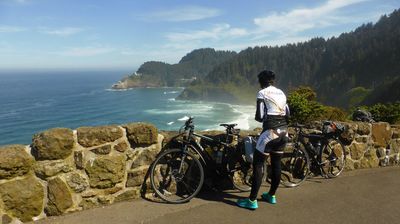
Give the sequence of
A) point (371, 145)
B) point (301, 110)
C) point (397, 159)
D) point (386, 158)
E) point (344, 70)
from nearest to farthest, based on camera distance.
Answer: point (371, 145) → point (386, 158) → point (397, 159) → point (301, 110) → point (344, 70)

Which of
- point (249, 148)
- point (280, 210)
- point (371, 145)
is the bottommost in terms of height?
point (280, 210)

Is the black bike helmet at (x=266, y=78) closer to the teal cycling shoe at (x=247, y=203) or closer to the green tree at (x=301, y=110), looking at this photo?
the teal cycling shoe at (x=247, y=203)

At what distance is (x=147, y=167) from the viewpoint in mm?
5750

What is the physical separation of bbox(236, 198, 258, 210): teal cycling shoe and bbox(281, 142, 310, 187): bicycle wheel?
136 centimetres

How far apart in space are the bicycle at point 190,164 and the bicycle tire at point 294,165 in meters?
0.86

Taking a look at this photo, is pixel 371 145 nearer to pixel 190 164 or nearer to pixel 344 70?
pixel 190 164

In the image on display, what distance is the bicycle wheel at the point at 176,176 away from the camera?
223 inches

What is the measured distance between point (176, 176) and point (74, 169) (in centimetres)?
152

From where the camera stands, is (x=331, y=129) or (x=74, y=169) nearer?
(x=74, y=169)

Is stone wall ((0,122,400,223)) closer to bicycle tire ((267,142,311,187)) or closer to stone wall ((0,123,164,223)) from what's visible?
stone wall ((0,123,164,223))

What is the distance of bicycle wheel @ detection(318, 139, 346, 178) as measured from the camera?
23.4ft

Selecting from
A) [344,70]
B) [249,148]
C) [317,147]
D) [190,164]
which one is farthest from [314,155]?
[344,70]

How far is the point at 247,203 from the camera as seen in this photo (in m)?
5.45

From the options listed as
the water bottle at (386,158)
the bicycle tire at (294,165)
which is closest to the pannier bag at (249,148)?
the bicycle tire at (294,165)
